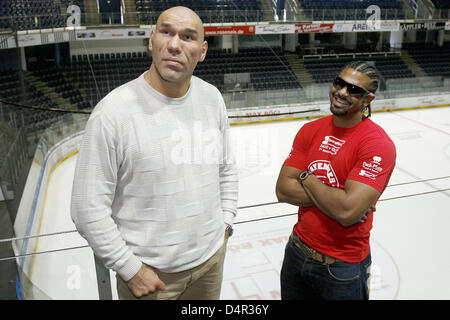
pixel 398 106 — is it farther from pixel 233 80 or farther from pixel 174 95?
pixel 174 95

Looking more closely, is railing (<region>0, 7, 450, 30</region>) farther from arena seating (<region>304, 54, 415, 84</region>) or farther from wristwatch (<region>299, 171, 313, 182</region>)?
wristwatch (<region>299, 171, 313, 182</region>)

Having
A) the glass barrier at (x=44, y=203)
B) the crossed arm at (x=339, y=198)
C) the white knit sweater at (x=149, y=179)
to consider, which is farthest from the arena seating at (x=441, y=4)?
the white knit sweater at (x=149, y=179)

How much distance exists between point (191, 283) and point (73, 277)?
19.7 inches

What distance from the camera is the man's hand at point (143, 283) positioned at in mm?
1116

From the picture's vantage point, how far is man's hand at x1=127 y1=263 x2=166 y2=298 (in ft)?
3.66

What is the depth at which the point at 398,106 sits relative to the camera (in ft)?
35.6

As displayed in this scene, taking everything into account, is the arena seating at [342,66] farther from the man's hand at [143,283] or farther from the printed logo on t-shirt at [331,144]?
the man's hand at [143,283]

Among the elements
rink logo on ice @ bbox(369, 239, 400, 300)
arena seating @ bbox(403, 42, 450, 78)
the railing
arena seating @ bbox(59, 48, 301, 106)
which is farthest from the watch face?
arena seating @ bbox(403, 42, 450, 78)

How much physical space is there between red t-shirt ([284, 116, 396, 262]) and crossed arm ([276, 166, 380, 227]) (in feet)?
0.10

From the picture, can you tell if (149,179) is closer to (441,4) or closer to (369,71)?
(369,71)

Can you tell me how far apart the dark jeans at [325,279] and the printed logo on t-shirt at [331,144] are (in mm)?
398

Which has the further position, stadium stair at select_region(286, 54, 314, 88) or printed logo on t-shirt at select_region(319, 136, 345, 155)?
stadium stair at select_region(286, 54, 314, 88)

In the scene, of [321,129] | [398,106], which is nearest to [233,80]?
[398,106]

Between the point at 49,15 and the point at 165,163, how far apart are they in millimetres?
9476
